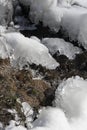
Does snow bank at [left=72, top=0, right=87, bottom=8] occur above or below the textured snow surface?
above

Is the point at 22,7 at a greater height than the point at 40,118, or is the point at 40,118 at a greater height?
the point at 22,7

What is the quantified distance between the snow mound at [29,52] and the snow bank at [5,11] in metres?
0.70

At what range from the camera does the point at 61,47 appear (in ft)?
15.9

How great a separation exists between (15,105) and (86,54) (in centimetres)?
129

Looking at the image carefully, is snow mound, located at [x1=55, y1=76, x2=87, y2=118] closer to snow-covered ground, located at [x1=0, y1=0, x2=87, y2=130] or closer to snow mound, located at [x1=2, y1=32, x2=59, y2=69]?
snow-covered ground, located at [x1=0, y1=0, x2=87, y2=130]

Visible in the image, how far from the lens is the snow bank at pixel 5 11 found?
539 cm

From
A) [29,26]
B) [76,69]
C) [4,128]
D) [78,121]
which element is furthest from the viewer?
[29,26]

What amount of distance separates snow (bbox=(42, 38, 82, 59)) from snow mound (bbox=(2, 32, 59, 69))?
138 millimetres

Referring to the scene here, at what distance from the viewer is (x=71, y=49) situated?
491cm

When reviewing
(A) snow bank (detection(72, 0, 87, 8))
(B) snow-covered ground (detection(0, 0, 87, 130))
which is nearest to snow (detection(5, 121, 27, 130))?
(B) snow-covered ground (detection(0, 0, 87, 130))

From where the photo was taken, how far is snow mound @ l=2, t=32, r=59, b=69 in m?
4.59

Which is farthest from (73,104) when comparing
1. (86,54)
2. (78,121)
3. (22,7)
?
(22,7)

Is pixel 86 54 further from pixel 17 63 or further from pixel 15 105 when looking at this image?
pixel 15 105

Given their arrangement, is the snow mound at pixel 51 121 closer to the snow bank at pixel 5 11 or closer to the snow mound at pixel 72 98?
the snow mound at pixel 72 98
